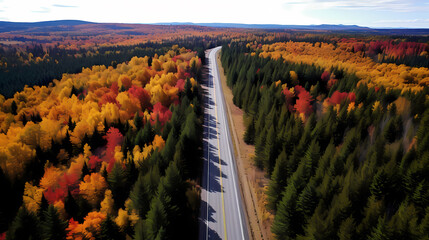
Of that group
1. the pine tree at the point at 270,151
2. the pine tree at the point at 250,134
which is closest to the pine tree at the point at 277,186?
the pine tree at the point at 270,151

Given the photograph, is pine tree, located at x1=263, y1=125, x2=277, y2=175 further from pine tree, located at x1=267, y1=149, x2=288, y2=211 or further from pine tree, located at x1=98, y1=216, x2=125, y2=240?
pine tree, located at x1=98, y1=216, x2=125, y2=240

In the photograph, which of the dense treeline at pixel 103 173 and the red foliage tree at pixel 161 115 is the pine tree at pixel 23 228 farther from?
the red foliage tree at pixel 161 115

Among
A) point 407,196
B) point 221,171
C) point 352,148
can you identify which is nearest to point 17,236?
point 221,171

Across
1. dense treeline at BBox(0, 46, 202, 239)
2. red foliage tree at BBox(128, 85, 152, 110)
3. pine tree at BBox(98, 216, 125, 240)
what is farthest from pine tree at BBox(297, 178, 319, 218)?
red foliage tree at BBox(128, 85, 152, 110)

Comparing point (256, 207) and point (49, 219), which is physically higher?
point (49, 219)

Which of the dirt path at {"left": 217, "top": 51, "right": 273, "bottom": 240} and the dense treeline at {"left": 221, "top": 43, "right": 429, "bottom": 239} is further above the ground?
the dense treeline at {"left": 221, "top": 43, "right": 429, "bottom": 239}

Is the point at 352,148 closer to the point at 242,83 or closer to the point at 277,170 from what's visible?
the point at 277,170
